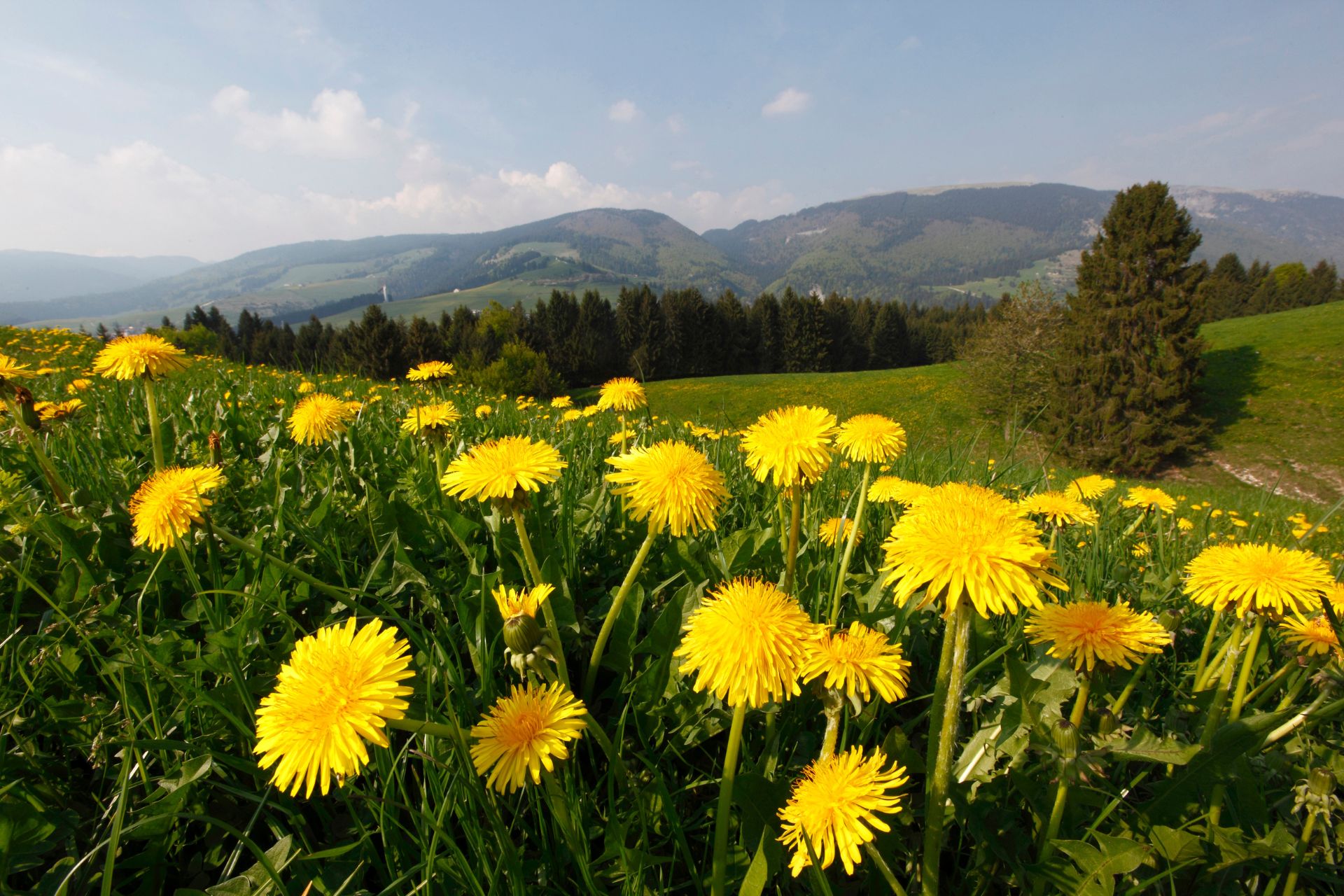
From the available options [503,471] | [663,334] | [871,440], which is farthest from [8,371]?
[663,334]

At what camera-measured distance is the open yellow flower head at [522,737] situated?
96cm

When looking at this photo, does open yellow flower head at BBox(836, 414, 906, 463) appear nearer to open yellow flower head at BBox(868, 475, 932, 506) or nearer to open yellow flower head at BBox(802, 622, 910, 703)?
open yellow flower head at BBox(868, 475, 932, 506)

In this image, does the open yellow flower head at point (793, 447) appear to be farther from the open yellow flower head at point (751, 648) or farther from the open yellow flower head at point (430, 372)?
the open yellow flower head at point (430, 372)

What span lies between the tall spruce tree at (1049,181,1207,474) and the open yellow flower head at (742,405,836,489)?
1157 inches

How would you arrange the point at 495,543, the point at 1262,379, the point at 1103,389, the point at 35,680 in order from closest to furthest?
1. the point at 35,680
2. the point at 495,543
3. the point at 1103,389
4. the point at 1262,379

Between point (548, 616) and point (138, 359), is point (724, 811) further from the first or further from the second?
point (138, 359)

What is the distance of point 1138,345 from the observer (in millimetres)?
28484

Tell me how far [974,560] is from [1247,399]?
4075 centimetres

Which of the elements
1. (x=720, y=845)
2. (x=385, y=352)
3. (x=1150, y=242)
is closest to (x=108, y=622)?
(x=720, y=845)

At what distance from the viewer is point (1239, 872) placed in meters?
1.16

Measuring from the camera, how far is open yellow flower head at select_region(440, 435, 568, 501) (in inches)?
57.1

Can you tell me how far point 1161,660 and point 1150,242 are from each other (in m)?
37.0

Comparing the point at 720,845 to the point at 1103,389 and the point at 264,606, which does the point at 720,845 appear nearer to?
the point at 264,606

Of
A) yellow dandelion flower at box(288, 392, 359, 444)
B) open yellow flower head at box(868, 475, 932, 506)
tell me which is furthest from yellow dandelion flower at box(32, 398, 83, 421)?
open yellow flower head at box(868, 475, 932, 506)
